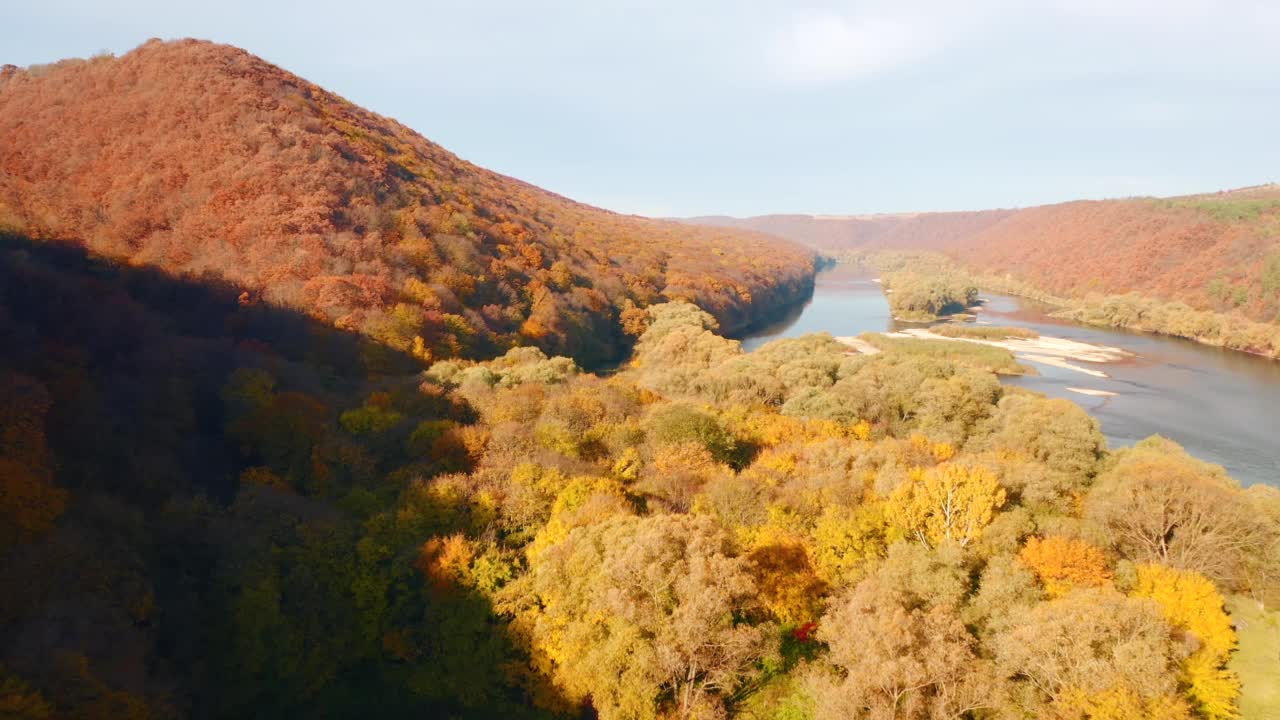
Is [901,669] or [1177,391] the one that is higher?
[901,669]

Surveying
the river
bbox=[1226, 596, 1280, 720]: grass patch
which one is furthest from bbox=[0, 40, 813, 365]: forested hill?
bbox=[1226, 596, 1280, 720]: grass patch

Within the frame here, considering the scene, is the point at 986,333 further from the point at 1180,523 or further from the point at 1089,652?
the point at 1089,652

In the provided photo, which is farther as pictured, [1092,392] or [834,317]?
[834,317]

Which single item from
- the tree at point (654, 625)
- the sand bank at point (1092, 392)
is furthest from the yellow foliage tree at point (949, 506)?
the sand bank at point (1092, 392)

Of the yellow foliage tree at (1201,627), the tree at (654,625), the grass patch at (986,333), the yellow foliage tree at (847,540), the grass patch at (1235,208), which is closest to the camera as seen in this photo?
the tree at (654,625)

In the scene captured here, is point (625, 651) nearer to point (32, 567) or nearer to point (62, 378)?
point (32, 567)

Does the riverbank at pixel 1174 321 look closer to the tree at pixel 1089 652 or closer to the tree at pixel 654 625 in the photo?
the tree at pixel 1089 652

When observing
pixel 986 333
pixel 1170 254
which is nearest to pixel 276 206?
pixel 986 333
